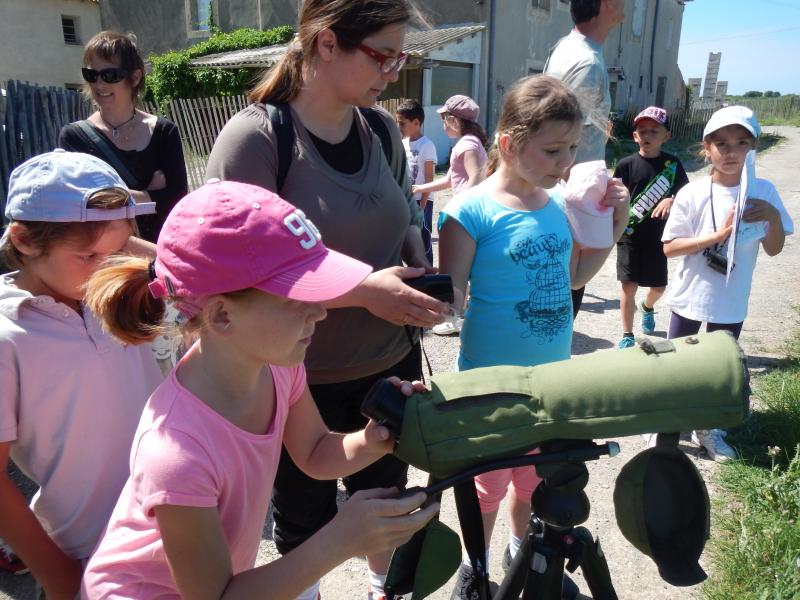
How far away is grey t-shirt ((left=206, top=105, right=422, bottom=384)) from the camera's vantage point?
5.41 ft

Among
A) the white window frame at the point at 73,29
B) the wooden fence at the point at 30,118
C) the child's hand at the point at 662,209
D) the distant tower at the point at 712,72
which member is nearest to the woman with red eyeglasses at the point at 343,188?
the child's hand at the point at 662,209

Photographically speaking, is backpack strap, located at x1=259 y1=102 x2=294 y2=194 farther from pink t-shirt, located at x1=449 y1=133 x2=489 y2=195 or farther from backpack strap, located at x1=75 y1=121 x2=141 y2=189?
pink t-shirt, located at x1=449 y1=133 x2=489 y2=195

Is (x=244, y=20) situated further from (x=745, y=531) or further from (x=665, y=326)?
(x=745, y=531)

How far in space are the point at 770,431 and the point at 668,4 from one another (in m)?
28.7

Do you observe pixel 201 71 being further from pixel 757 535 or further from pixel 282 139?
pixel 757 535

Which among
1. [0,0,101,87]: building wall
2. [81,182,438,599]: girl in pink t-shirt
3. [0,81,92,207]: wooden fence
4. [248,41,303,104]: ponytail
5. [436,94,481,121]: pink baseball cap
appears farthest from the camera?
[0,0,101,87]: building wall

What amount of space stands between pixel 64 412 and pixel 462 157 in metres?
4.42

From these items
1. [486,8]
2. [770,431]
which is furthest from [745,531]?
[486,8]

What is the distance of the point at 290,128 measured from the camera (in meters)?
1.71

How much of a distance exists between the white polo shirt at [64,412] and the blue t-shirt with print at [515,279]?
1117mm

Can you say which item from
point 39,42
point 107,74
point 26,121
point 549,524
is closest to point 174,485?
point 549,524

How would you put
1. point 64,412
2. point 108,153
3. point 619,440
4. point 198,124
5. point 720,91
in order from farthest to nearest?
point 720,91, point 198,124, point 619,440, point 108,153, point 64,412

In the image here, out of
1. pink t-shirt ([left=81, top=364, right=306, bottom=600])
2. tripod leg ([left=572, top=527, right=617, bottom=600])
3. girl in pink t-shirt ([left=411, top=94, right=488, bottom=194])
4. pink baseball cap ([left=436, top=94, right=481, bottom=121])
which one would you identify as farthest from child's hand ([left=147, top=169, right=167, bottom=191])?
pink baseball cap ([left=436, top=94, right=481, bottom=121])

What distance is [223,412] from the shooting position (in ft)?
4.19
